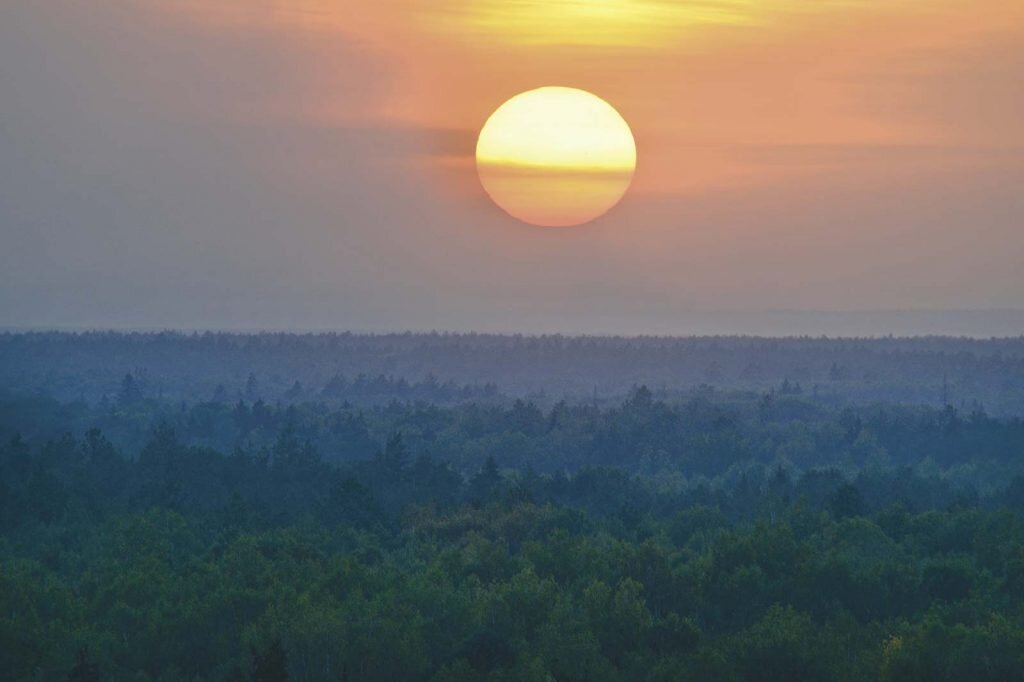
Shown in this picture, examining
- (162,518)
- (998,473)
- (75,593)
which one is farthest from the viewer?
(998,473)

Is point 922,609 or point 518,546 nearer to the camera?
point 922,609

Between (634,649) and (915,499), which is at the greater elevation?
(915,499)

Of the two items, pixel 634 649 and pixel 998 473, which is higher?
pixel 998 473

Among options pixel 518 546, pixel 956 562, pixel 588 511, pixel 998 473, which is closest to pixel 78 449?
pixel 588 511

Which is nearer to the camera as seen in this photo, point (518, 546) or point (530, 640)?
point (530, 640)

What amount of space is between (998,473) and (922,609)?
306ft

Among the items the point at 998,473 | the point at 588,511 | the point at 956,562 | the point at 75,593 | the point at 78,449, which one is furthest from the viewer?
the point at 998,473

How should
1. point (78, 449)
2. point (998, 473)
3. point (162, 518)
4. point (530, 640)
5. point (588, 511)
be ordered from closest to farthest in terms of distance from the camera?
1. point (530, 640)
2. point (162, 518)
3. point (588, 511)
4. point (78, 449)
5. point (998, 473)

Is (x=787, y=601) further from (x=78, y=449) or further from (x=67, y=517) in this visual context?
(x=78, y=449)

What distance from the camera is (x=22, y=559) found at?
90.5m

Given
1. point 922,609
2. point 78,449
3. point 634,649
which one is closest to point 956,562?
point 922,609

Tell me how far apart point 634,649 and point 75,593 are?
23745 millimetres

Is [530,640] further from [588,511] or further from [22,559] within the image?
[588,511]

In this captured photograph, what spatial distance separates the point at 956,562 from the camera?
287 ft
